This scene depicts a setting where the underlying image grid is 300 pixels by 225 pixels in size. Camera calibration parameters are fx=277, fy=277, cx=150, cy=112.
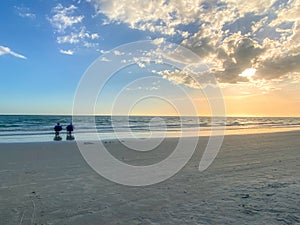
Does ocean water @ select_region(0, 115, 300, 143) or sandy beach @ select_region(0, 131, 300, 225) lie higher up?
ocean water @ select_region(0, 115, 300, 143)

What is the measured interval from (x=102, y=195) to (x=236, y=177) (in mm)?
3913

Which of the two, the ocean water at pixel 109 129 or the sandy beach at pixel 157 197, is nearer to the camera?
the sandy beach at pixel 157 197

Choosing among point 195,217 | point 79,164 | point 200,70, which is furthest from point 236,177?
point 200,70

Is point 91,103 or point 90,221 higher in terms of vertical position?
point 91,103

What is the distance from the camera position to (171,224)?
456 cm

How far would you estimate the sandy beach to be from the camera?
4.83 m

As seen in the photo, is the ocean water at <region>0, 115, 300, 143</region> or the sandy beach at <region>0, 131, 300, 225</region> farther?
the ocean water at <region>0, 115, 300, 143</region>

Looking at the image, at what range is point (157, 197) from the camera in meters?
6.10

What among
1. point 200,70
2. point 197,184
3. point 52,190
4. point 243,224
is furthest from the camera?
point 200,70

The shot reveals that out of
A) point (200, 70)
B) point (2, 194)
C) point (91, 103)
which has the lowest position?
point (2, 194)

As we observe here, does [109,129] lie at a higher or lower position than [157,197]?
higher

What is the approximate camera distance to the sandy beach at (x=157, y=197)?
4828 millimetres

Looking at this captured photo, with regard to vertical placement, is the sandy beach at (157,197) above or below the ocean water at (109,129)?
below

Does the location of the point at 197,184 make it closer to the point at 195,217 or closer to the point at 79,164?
the point at 195,217
